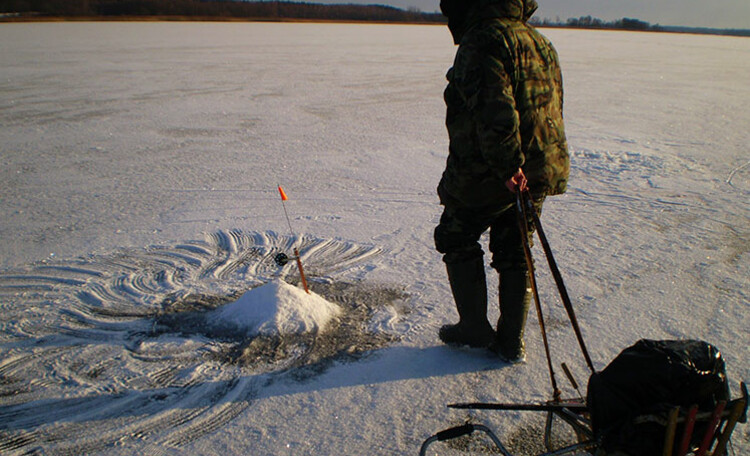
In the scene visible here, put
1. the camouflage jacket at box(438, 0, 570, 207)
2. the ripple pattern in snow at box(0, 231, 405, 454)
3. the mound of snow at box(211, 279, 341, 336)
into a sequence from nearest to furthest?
the camouflage jacket at box(438, 0, 570, 207) → the ripple pattern in snow at box(0, 231, 405, 454) → the mound of snow at box(211, 279, 341, 336)

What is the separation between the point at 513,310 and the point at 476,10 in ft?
4.04

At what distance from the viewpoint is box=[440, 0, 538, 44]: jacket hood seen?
→ 2.13 meters

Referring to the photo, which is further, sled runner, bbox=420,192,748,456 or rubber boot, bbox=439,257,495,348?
rubber boot, bbox=439,257,495,348

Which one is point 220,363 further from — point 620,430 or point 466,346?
point 620,430

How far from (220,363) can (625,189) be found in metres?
3.77

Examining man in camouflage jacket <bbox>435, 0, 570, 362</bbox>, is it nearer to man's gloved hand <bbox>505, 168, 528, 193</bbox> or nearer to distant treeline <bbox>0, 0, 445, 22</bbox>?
man's gloved hand <bbox>505, 168, 528, 193</bbox>

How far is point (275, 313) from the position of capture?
276cm

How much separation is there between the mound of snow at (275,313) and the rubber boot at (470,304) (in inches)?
25.7

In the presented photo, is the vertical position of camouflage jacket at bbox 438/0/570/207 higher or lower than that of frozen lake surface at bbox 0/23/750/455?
higher

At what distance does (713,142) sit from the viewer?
6.45m

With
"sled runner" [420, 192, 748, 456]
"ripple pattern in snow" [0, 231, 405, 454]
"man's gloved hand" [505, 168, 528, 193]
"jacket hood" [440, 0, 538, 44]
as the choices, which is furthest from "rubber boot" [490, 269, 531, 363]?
"jacket hood" [440, 0, 538, 44]

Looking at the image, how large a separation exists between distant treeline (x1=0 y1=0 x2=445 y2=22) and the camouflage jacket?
28805 mm

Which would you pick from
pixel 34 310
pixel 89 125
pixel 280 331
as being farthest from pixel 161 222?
pixel 89 125

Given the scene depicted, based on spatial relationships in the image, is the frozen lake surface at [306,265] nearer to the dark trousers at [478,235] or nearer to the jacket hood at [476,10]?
the dark trousers at [478,235]
